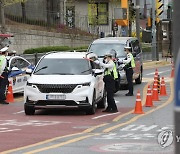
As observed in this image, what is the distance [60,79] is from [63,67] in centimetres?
99

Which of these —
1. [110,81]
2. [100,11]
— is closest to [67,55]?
[110,81]

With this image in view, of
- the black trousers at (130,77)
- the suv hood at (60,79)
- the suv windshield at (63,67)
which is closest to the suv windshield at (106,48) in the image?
the black trousers at (130,77)

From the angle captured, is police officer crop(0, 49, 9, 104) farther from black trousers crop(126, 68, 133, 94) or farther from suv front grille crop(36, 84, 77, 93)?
black trousers crop(126, 68, 133, 94)

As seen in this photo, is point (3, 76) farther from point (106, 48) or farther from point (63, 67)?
point (106, 48)

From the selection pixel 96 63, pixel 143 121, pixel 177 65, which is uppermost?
pixel 177 65

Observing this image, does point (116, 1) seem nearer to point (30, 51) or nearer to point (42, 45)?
point (42, 45)

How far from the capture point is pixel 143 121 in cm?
1452

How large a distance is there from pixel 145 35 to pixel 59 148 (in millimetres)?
41391

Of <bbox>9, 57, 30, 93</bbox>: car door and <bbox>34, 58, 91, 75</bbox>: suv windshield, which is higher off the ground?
<bbox>34, 58, 91, 75</bbox>: suv windshield

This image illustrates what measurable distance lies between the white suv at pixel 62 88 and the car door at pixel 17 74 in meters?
4.35

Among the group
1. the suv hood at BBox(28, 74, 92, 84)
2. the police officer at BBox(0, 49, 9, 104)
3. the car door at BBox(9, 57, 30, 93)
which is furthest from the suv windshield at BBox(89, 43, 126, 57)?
the suv hood at BBox(28, 74, 92, 84)

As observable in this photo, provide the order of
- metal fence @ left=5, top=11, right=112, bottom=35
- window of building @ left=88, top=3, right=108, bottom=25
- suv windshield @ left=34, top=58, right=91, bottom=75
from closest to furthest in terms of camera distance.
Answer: suv windshield @ left=34, top=58, right=91, bottom=75 < metal fence @ left=5, top=11, right=112, bottom=35 < window of building @ left=88, top=3, right=108, bottom=25

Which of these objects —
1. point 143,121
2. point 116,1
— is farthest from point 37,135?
point 116,1

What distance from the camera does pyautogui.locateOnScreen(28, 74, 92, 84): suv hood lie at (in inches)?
618
